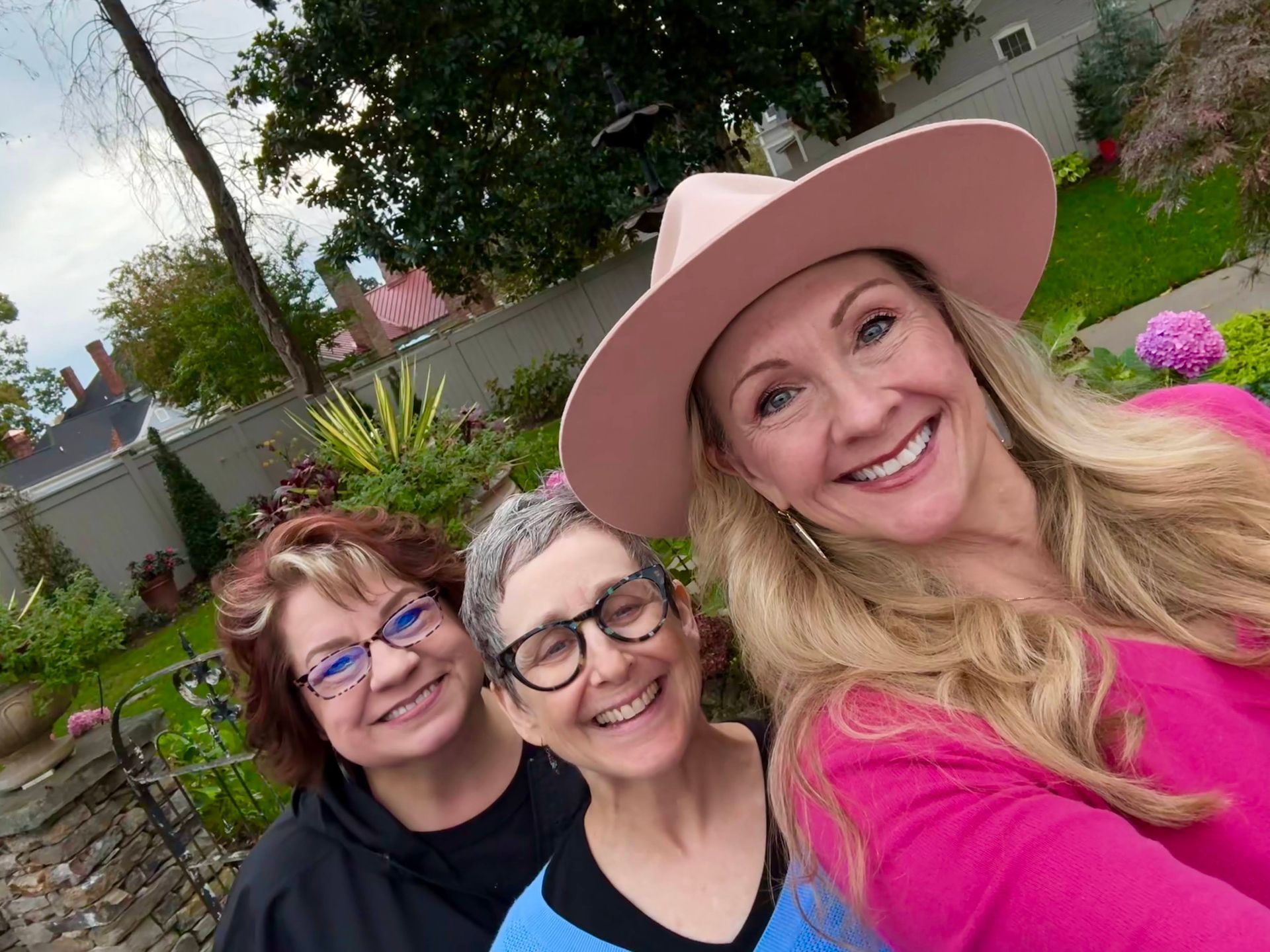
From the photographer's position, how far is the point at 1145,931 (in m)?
0.78

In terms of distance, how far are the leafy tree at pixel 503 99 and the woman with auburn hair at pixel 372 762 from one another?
817cm

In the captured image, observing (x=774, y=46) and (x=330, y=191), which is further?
(x=330, y=191)

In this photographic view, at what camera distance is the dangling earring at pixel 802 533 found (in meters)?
1.28

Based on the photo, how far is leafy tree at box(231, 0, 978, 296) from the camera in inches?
380

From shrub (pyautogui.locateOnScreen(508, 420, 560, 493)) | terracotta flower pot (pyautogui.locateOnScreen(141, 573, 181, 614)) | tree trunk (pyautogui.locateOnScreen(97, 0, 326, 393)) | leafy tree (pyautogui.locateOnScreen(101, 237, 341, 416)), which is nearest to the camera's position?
shrub (pyautogui.locateOnScreen(508, 420, 560, 493))

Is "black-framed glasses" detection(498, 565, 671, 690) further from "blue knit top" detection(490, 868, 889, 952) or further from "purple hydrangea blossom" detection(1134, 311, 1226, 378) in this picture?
"purple hydrangea blossom" detection(1134, 311, 1226, 378)

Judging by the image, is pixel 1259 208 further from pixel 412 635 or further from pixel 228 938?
pixel 228 938

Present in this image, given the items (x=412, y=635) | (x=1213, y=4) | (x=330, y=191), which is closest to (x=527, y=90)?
(x=330, y=191)

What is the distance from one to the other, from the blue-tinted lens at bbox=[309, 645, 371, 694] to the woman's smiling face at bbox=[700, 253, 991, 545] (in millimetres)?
1216

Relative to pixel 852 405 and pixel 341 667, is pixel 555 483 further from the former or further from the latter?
pixel 341 667

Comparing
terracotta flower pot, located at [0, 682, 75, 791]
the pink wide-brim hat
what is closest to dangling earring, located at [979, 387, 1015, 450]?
the pink wide-brim hat

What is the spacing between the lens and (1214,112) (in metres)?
4.08

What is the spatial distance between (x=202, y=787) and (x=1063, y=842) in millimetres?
4730

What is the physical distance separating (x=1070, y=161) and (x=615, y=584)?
43.3 feet
